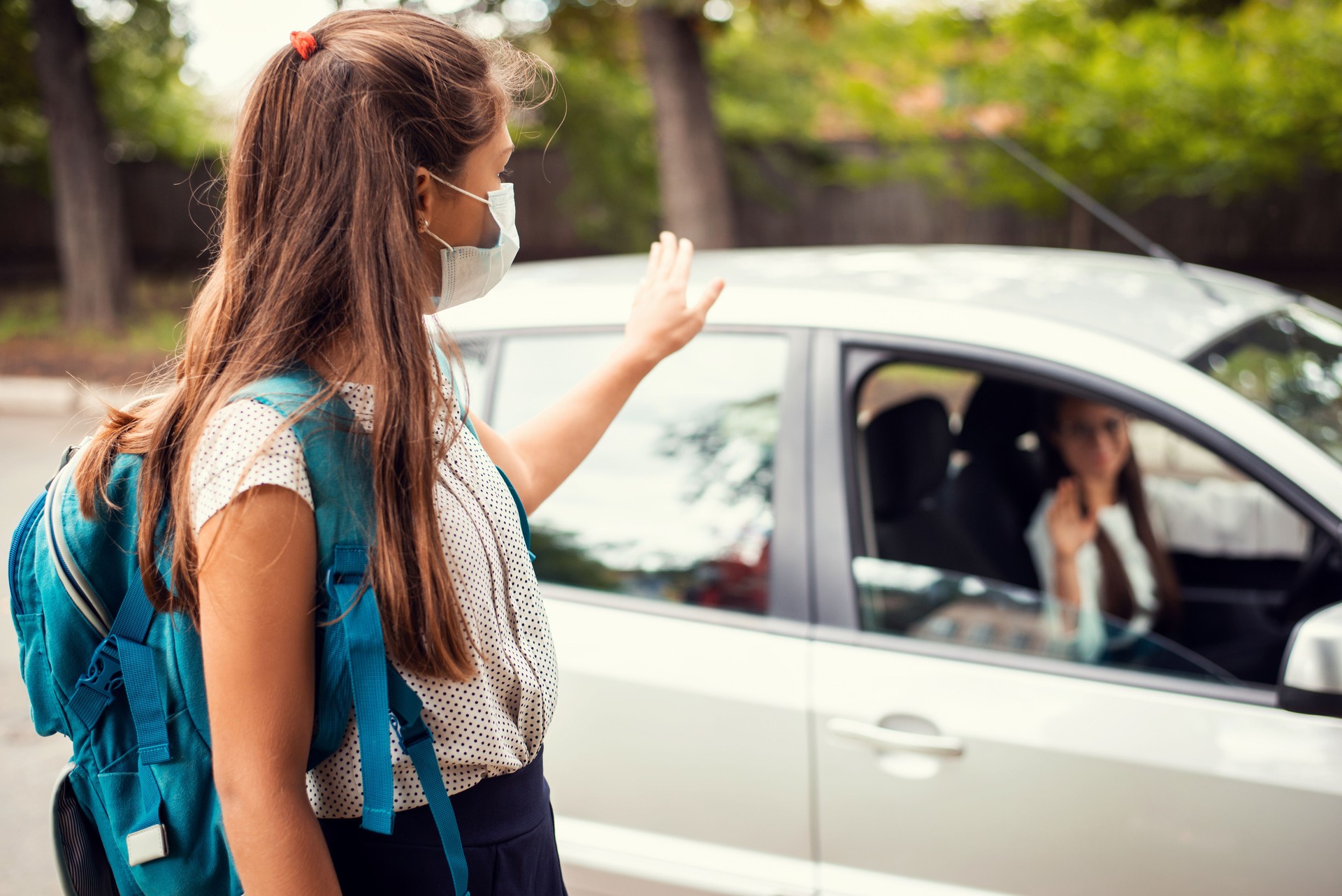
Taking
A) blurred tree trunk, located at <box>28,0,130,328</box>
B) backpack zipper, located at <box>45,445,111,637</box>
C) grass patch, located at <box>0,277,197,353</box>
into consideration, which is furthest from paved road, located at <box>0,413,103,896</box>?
blurred tree trunk, located at <box>28,0,130,328</box>

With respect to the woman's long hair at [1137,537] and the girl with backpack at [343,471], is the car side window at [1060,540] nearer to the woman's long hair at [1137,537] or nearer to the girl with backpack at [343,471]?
the woman's long hair at [1137,537]

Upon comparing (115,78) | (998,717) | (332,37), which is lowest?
(998,717)

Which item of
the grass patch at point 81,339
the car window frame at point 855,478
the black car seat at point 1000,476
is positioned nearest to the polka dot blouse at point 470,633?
the car window frame at point 855,478

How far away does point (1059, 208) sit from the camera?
11344 mm

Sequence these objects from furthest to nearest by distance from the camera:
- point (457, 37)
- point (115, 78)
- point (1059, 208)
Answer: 1. point (115, 78)
2. point (1059, 208)
3. point (457, 37)

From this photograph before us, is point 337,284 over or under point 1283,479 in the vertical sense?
over

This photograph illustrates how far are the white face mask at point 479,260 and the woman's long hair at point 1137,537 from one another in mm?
2068

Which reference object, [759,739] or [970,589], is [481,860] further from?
[970,589]

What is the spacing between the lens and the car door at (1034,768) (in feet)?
5.55

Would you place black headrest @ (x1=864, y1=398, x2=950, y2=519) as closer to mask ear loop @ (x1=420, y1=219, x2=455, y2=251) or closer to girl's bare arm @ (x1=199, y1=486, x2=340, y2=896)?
mask ear loop @ (x1=420, y1=219, x2=455, y2=251)

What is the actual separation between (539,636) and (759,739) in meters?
0.73

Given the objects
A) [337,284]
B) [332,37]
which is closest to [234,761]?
[337,284]

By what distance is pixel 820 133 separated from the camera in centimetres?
1603

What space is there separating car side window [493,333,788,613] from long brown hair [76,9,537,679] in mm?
1093
